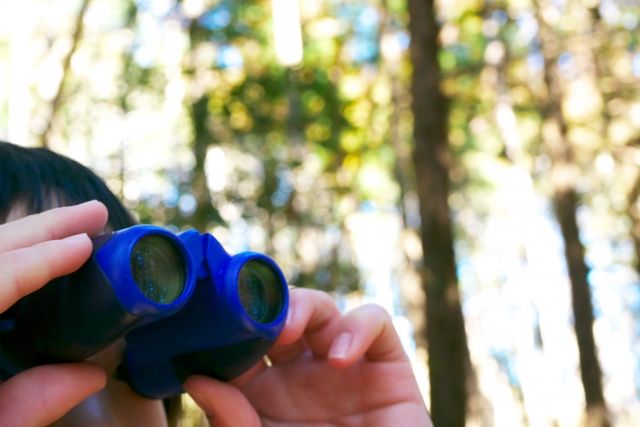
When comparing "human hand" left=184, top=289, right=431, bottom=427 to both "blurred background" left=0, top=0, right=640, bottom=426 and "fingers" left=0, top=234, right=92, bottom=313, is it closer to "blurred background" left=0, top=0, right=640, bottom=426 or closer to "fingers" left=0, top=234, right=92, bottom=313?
"fingers" left=0, top=234, right=92, bottom=313

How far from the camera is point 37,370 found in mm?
929

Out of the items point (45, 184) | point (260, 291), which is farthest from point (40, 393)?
point (45, 184)

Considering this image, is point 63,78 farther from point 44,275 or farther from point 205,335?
point 44,275

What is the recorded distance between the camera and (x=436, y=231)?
17.1 feet

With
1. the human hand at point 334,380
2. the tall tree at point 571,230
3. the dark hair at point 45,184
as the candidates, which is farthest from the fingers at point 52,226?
the tall tree at point 571,230

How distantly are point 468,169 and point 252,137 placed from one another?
6.96 meters

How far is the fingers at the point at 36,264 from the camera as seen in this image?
84cm

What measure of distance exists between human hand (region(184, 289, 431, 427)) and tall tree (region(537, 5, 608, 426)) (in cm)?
712

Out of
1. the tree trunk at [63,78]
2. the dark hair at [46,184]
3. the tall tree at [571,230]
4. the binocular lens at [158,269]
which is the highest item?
the tree trunk at [63,78]

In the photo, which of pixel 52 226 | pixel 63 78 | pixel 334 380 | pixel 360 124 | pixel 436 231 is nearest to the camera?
pixel 52 226

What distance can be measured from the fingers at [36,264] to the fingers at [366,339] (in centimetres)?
46

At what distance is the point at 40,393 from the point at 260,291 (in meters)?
0.27

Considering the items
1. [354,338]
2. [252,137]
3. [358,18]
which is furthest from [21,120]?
[354,338]

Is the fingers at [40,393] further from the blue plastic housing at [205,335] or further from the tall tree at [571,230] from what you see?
the tall tree at [571,230]
